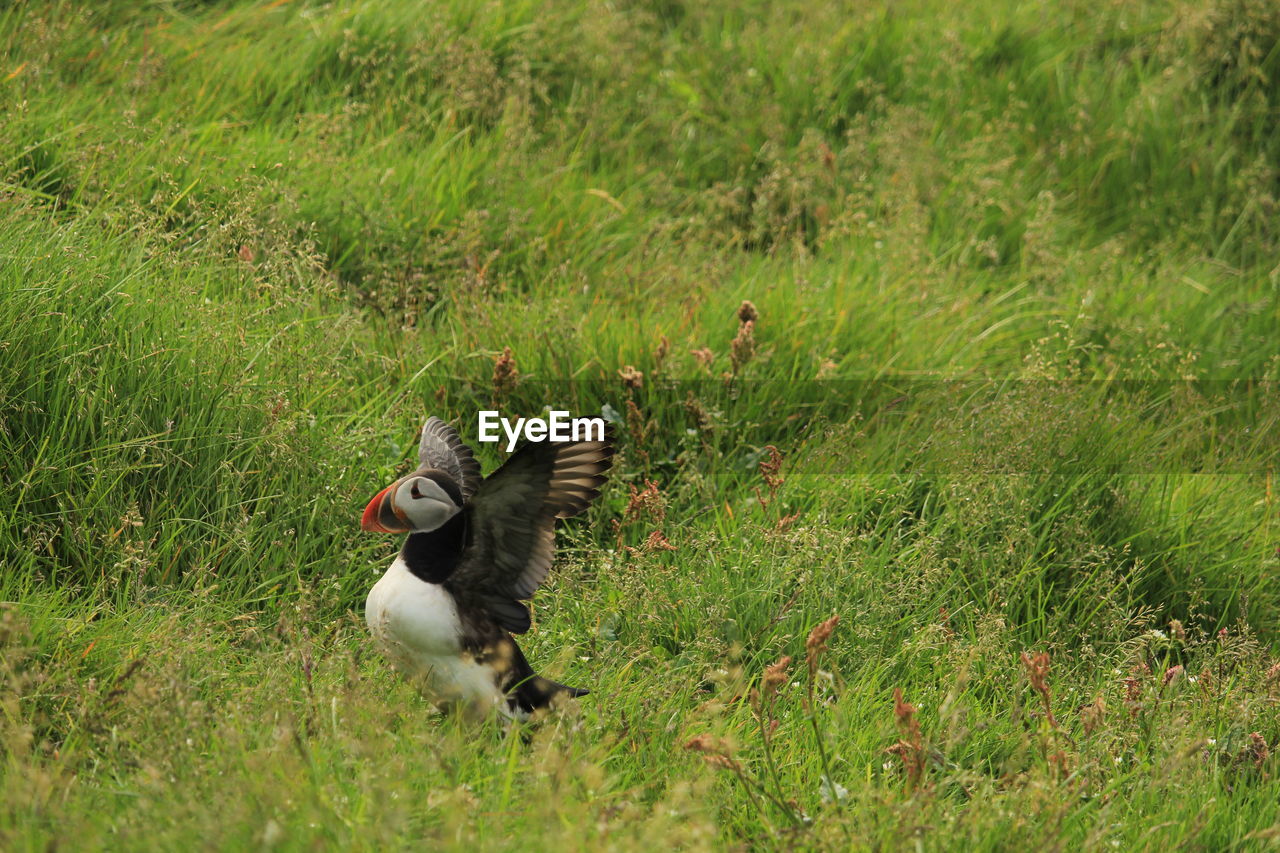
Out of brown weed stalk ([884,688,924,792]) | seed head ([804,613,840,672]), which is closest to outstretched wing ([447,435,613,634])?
seed head ([804,613,840,672])

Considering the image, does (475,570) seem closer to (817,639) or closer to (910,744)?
(817,639)

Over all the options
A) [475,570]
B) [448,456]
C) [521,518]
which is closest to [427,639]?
[475,570]

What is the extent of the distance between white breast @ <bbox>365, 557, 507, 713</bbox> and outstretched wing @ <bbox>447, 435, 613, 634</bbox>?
109 millimetres

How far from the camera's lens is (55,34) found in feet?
19.4

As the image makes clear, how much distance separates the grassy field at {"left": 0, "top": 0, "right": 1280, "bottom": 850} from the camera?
126 inches

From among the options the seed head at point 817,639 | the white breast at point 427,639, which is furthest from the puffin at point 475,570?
the seed head at point 817,639

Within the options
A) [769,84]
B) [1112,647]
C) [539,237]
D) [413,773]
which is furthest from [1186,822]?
[769,84]

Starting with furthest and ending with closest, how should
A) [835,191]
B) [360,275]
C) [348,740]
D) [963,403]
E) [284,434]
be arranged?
[835,191] → [360,275] → [963,403] → [284,434] → [348,740]

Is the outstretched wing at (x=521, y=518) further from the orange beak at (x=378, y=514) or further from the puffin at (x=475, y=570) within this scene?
the orange beak at (x=378, y=514)

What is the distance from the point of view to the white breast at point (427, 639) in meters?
3.36

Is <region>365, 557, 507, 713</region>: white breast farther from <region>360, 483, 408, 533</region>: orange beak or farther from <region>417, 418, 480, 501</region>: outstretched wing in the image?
<region>417, 418, 480, 501</region>: outstretched wing

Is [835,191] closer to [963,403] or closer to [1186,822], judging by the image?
[963,403]

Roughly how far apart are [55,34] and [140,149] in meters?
0.98

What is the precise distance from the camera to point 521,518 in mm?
3525
